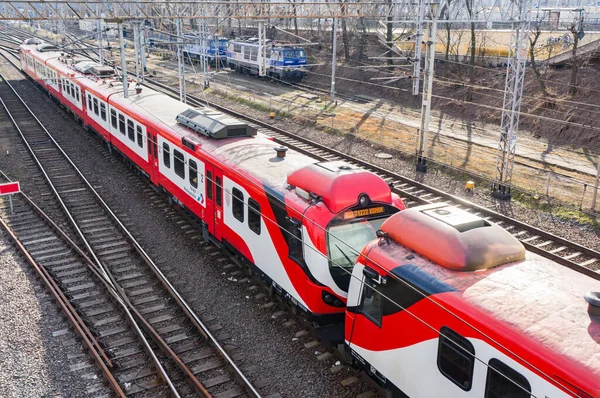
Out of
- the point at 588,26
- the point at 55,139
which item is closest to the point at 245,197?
the point at 55,139

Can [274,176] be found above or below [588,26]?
below

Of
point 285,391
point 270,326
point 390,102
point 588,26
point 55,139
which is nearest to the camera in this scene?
point 285,391

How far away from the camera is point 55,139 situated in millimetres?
25953

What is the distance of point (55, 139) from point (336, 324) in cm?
2061

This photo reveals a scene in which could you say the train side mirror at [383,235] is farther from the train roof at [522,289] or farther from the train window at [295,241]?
the train window at [295,241]

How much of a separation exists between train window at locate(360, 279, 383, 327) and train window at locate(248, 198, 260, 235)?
3680mm

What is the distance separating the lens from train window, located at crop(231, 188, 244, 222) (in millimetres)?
12039

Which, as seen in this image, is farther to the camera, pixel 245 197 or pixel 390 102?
pixel 390 102

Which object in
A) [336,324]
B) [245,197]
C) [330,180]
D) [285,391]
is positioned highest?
[330,180]

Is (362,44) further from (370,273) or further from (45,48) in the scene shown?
(370,273)

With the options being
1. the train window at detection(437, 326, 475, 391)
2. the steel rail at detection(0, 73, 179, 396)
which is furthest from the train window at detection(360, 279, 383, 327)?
the steel rail at detection(0, 73, 179, 396)

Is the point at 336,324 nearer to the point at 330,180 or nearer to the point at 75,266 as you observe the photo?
the point at 330,180

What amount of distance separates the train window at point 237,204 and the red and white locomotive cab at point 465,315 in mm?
4168

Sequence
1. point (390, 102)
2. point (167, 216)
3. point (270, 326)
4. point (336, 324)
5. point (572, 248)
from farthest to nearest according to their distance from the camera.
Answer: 1. point (390, 102)
2. point (167, 216)
3. point (572, 248)
4. point (270, 326)
5. point (336, 324)
